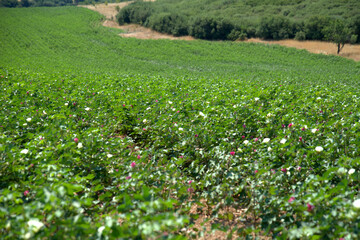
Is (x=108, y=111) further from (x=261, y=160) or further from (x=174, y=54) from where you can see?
(x=174, y=54)

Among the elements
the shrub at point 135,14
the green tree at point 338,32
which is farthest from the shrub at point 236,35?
the shrub at point 135,14

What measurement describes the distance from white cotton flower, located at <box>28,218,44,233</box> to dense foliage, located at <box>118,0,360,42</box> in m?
43.5

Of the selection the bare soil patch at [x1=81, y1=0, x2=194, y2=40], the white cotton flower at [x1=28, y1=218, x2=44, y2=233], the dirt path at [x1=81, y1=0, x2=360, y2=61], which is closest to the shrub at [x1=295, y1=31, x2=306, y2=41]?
the dirt path at [x1=81, y1=0, x2=360, y2=61]

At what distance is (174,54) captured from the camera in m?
33.9

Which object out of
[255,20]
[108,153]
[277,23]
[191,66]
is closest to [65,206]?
[108,153]

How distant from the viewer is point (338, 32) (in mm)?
33938

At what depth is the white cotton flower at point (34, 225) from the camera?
1.62 meters

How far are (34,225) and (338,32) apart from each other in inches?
1667

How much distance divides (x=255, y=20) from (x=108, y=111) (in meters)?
47.3

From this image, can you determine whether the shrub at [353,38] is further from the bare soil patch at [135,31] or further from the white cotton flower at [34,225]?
the white cotton flower at [34,225]

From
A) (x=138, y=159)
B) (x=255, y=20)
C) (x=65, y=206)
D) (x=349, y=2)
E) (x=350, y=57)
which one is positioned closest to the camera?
(x=65, y=206)

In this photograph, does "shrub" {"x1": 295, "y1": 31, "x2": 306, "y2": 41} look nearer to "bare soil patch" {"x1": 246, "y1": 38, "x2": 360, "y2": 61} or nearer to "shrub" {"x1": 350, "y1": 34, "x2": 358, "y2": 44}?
"bare soil patch" {"x1": 246, "y1": 38, "x2": 360, "y2": 61}

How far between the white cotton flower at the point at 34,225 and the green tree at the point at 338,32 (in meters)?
41.5

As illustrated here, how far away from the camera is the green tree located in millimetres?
33375
